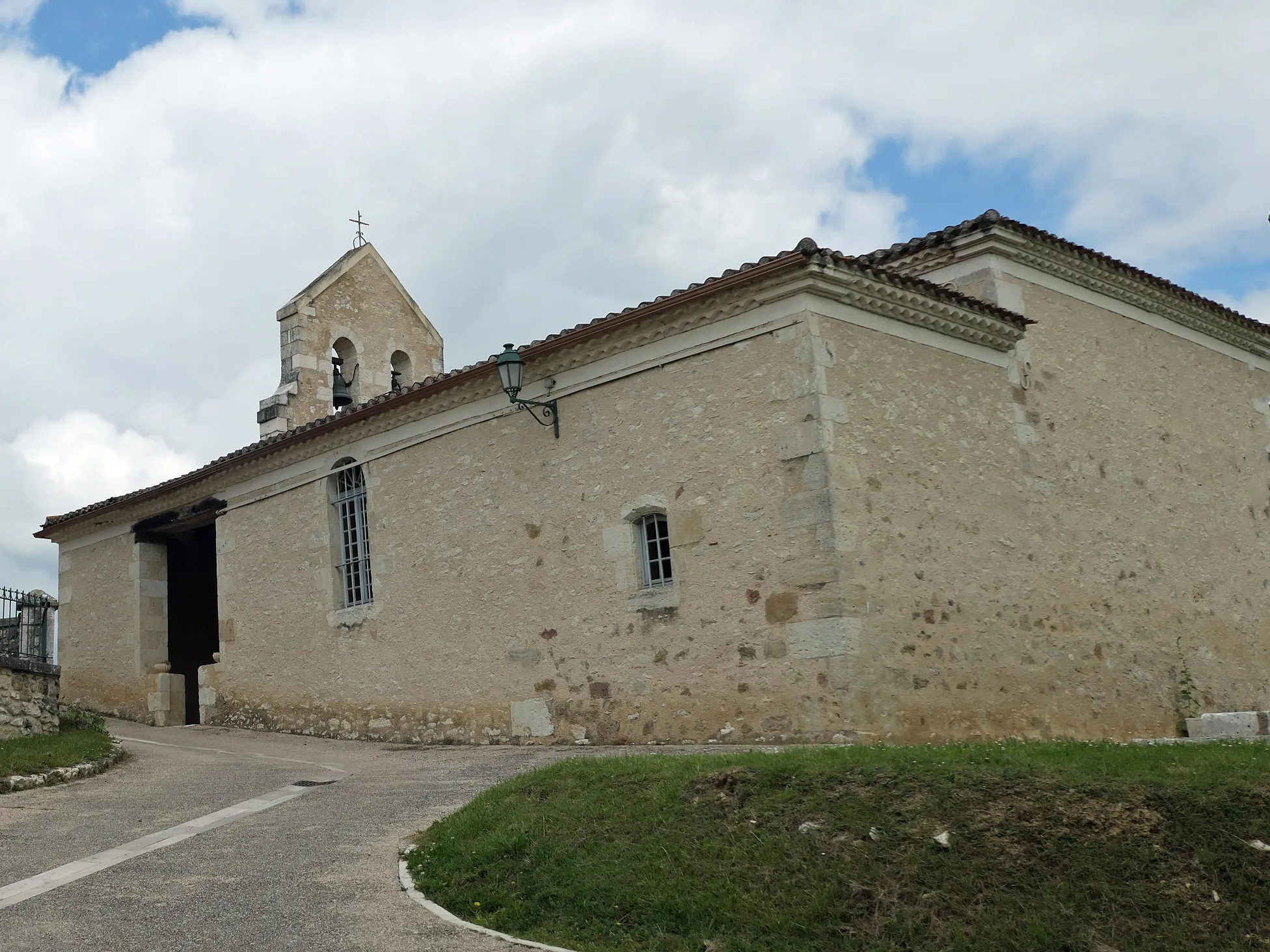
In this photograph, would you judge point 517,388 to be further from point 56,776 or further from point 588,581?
point 56,776

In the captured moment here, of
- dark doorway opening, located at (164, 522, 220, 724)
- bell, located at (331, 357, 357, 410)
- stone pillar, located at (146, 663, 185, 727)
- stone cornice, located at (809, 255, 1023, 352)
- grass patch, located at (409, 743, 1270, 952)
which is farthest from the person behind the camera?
bell, located at (331, 357, 357, 410)

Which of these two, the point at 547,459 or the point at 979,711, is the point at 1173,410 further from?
the point at 547,459

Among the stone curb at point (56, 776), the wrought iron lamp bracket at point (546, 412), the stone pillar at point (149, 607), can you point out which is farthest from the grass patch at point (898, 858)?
the stone pillar at point (149, 607)

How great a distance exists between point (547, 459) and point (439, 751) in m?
3.18

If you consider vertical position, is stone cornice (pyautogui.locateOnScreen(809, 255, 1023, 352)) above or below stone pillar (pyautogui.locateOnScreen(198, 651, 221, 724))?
above

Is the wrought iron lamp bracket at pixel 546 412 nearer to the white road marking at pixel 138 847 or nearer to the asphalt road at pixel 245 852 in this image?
the asphalt road at pixel 245 852

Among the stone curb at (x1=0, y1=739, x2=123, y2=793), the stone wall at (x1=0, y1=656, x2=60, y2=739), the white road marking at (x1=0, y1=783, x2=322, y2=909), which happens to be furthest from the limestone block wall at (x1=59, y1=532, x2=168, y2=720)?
the white road marking at (x1=0, y1=783, x2=322, y2=909)

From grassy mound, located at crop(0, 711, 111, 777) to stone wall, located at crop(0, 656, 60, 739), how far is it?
15 cm

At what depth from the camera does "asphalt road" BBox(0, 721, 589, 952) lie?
240 inches

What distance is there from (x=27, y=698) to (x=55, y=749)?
1.60 m

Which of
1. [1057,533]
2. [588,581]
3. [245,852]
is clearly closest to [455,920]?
[245,852]

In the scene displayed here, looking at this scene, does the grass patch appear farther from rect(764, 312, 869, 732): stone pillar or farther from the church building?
the church building

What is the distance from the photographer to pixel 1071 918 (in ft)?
18.4

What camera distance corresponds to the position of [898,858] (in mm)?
6152
